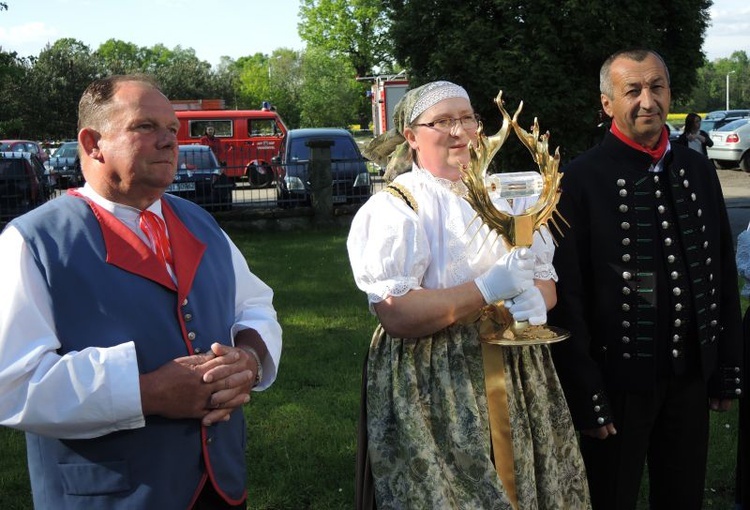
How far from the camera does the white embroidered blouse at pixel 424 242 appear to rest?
2.66 m

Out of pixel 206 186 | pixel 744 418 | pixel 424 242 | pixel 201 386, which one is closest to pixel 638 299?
pixel 424 242

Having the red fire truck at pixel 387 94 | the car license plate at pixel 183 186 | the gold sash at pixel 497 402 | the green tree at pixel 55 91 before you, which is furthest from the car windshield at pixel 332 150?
the green tree at pixel 55 91

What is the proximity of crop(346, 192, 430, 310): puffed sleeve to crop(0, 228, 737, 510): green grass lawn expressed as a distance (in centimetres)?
189

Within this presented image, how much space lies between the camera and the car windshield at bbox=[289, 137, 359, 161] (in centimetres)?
1596

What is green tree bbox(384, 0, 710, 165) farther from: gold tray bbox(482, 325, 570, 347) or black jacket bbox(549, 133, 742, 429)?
gold tray bbox(482, 325, 570, 347)

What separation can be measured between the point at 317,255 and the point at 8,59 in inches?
164

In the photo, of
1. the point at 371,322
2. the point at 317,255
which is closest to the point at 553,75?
the point at 317,255

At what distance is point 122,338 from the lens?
2.21m

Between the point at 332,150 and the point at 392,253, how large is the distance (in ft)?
44.4

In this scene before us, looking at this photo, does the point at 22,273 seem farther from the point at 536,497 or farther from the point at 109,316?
the point at 536,497

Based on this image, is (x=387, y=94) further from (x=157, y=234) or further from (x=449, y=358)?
(x=157, y=234)

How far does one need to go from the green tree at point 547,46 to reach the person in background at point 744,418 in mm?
8594

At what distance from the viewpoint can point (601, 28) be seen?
11.8 meters

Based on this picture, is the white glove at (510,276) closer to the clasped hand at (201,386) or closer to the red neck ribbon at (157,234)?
the clasped hand at (201,386)
